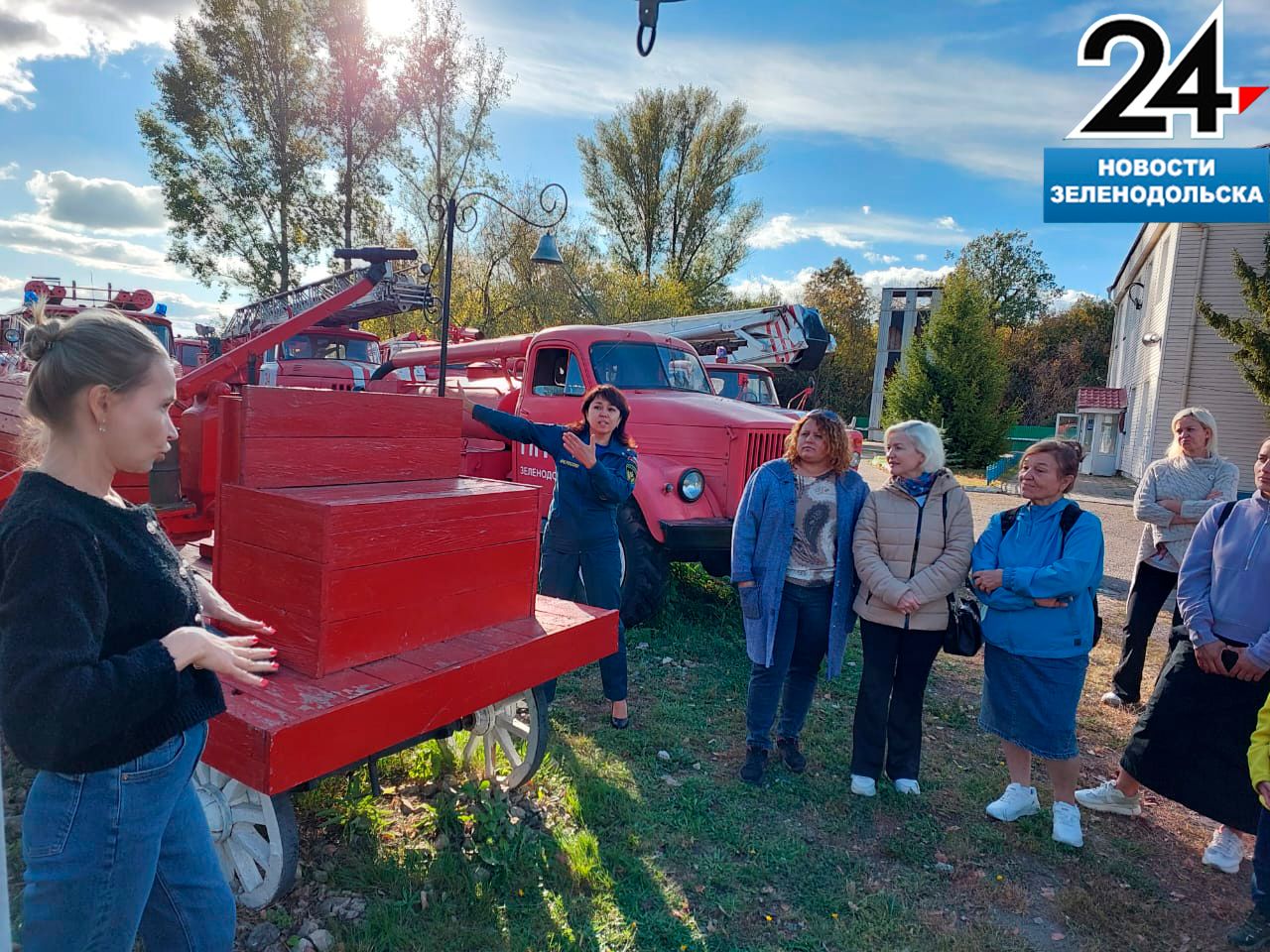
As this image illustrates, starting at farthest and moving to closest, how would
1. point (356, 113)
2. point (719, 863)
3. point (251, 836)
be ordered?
1. point (356, 113)
2. point (719, 863)
3. point (251, 836)

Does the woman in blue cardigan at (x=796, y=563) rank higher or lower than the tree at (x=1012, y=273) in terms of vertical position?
lower

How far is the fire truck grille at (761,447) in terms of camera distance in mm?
5590

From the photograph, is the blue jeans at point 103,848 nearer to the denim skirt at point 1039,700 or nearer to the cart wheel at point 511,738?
the cart wheel at point 511,738

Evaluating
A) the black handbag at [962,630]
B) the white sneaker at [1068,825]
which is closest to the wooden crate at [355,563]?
the black handbag at [962,630]

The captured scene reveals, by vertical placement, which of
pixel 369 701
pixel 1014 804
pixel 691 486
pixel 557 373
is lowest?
pixel 1014 804

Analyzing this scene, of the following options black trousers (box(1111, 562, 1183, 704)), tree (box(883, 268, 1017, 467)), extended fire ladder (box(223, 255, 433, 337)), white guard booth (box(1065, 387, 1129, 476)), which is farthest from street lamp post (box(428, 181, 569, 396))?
white guard booth (box(1065, 387, 1129, 476))

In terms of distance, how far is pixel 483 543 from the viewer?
2.65 m

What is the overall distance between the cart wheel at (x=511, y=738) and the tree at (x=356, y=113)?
21324 millimetres

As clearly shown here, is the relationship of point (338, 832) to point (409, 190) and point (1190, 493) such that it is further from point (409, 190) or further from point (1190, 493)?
point (409, 190)

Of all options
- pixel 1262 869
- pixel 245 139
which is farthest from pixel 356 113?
pixel 1262 869

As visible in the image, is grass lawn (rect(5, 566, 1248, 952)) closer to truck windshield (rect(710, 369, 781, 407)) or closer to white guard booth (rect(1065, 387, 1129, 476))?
truck windshield (rect(710, 369, 781, 407))

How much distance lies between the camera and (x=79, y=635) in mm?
1267

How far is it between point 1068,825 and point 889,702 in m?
0.86

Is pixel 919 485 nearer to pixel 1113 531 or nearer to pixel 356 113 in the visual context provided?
pixel 1113 531
